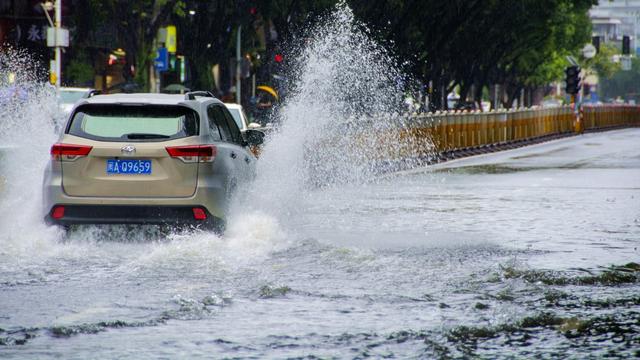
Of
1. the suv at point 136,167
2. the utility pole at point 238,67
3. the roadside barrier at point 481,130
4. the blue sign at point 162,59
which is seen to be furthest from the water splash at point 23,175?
the blue sign at point 162,59

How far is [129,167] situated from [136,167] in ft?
0.19

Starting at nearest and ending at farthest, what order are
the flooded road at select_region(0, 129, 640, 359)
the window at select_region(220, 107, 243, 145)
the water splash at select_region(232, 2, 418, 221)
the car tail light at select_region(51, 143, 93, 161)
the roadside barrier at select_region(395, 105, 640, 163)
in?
the flooded road at select_region(0, 129, 640, 359)
the car tail light at select_region(51, 143, 93, 161)
the window at select_region(220, 107, 243, 145)
the water splash at select_region(232, 2, 418, 221)
the roadside barrier at select_region(395, 105, 640, 163)

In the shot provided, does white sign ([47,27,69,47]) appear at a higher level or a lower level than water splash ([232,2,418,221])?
higher

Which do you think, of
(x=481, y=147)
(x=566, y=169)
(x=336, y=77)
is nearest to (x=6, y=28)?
(x=336, y=77)

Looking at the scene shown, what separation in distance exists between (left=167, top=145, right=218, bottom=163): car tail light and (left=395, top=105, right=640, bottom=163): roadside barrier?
18234mm

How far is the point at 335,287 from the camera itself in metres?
10.5

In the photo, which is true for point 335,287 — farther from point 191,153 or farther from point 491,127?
point 491,127

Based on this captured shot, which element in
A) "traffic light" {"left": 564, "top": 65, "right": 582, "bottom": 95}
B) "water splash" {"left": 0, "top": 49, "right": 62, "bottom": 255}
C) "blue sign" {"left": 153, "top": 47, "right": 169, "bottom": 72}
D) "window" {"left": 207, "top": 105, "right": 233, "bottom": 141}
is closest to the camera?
"water splash" {"left": 0, "top": 49, "right": 62, "bottom": 255}

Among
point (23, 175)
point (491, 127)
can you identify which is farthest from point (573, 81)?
point (23, 175)

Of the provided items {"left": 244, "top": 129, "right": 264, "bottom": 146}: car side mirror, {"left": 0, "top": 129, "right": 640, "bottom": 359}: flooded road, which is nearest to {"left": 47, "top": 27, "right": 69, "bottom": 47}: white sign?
{"left": 0, "top": 129, "right": 640, "bottom": 359}: flooded road

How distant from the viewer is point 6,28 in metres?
60.2

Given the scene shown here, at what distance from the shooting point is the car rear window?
12.9 meters

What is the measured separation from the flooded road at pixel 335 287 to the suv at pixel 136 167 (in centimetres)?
30

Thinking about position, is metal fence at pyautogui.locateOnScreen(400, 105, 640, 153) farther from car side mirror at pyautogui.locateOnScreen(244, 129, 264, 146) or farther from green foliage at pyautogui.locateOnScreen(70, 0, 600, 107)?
car side mirror at pyautogui.locateOnScreen(244, 129, 264, 146)
